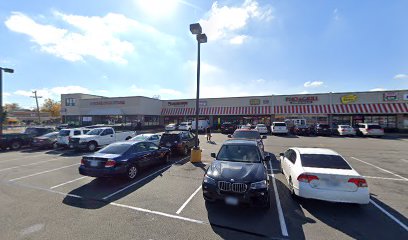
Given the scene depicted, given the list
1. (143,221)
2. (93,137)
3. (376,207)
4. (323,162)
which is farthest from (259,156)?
(93,137)

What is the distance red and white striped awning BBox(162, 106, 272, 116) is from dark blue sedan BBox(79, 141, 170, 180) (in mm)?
26653

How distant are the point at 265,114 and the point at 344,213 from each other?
95.4ft

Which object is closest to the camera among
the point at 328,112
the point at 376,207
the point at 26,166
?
the point at 376,207

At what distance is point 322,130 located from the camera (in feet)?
86.6

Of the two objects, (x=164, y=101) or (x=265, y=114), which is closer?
(x=265, y=114)

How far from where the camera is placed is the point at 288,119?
1268 inches

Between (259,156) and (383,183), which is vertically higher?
(259,156)

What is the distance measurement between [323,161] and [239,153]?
2.40 metres

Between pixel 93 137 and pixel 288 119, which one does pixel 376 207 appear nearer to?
pixel 93 137

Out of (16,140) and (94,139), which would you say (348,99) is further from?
(16,140)

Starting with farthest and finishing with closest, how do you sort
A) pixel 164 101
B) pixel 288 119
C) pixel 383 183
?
pixel 164 101, pixel 288 119, pixel 383 183

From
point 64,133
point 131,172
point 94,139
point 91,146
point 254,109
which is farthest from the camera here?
point 254,109

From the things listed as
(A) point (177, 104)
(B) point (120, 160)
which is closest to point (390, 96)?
(A) point (177, 104)

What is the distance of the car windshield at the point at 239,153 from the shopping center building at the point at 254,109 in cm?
2777
